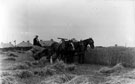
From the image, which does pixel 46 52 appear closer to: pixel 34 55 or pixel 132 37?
pixel 34 55

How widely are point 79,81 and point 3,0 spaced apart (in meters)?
2.73

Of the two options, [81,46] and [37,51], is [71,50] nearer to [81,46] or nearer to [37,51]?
[81,46]

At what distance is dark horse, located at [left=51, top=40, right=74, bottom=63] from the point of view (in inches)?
532

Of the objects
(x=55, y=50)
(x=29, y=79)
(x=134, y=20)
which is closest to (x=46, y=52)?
(x=55, y=50)

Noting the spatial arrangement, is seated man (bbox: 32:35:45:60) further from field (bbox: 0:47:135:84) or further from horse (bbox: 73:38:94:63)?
horse (bbox: 73:38:94:63)

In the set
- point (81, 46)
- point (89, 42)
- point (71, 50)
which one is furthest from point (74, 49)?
point (89, 42)

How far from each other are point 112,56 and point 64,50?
2833 mm

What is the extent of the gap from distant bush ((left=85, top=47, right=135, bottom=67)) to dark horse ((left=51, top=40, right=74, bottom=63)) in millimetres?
1354

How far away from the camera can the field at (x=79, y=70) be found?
6.13 meters

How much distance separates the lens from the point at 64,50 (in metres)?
13.6

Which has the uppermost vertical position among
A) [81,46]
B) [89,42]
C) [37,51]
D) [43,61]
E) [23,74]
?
[89,42]

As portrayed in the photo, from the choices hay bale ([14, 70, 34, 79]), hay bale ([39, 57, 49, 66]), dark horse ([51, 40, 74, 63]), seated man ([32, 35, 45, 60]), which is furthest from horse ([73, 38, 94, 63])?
hay bale ([14, 70, 34, 79])

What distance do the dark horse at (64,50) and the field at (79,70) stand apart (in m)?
1.14

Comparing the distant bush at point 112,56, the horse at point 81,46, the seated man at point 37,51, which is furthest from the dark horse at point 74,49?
the seated man at point 37,51
